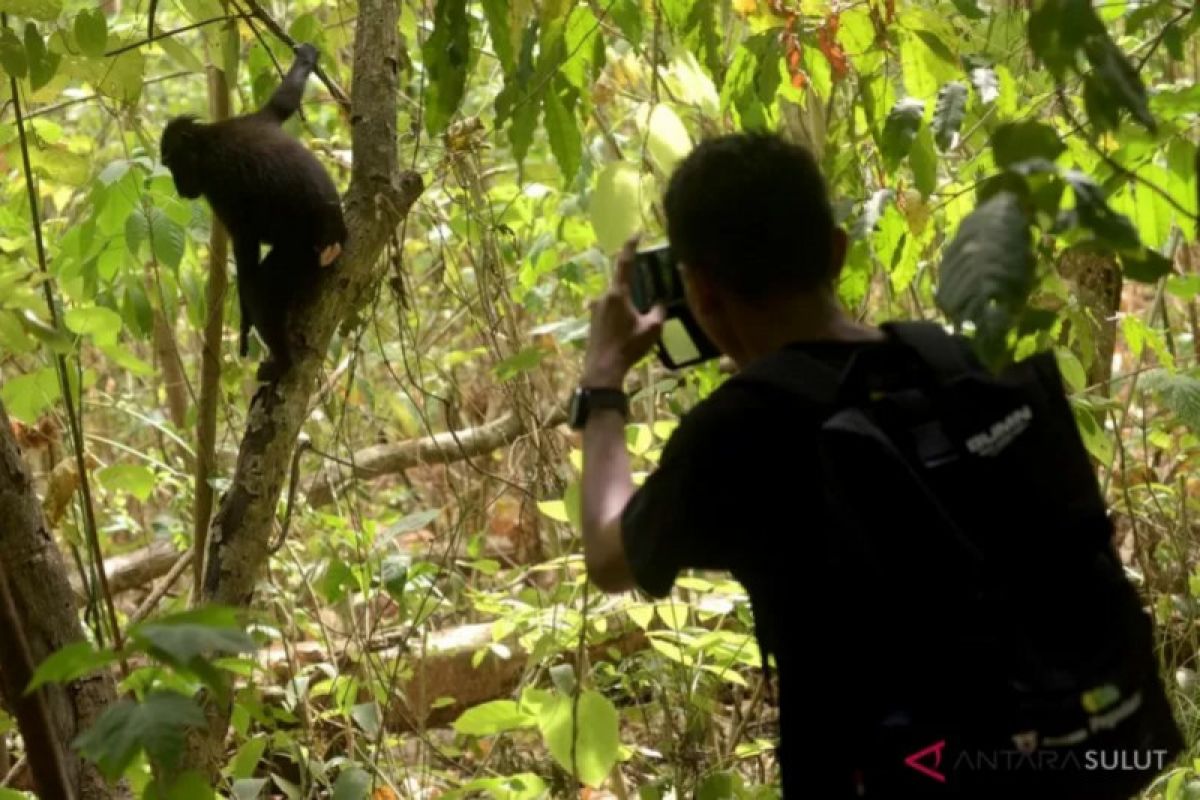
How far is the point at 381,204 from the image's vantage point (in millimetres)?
2902

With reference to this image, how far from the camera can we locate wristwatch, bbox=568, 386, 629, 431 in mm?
1900

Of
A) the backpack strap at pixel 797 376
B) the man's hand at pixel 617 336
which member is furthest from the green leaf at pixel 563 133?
the backpack strap at pixel 797 376

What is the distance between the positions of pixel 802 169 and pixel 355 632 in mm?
2495

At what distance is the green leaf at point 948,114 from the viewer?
248 cm

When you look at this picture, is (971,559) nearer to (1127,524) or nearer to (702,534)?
(702,534)

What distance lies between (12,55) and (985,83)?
1.90 metres

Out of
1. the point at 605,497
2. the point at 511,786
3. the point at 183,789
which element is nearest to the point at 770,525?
→ the point at 605,497

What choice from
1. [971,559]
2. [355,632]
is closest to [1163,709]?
[971,559]

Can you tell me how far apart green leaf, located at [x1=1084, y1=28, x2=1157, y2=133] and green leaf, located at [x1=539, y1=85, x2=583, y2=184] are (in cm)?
138

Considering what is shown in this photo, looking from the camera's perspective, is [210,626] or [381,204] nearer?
[210,626]

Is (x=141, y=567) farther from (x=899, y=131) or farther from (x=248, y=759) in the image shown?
(x=899, y=131)

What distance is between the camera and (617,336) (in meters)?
1.95

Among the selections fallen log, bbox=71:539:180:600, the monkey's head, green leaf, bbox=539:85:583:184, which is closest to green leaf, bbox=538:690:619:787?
green leaf, bbox=539:85:583:184

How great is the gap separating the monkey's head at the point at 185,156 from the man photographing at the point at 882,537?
264 cm
